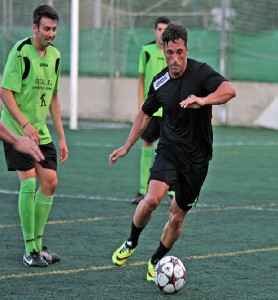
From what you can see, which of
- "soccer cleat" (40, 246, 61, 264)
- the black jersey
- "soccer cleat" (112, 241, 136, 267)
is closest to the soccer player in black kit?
the black jersey

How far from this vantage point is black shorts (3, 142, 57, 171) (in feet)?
26.8

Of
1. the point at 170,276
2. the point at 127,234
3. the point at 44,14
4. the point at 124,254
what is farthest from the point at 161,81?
the point at 127,234

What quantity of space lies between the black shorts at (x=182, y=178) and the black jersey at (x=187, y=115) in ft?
0.18

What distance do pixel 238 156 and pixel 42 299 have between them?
11555 mm

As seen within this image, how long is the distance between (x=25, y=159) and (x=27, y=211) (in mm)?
433

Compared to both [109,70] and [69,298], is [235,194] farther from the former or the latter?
[109,70]

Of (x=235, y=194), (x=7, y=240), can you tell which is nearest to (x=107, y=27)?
(x=235, y=194)

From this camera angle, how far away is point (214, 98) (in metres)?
7.03

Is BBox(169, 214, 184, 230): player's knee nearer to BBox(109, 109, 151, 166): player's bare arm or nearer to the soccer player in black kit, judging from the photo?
the soccer player in black kit

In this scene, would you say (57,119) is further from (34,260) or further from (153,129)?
(153,129)

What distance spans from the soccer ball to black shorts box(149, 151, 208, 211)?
1.65ft

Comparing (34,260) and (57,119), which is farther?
(57,119)

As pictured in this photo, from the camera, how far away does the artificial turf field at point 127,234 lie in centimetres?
720

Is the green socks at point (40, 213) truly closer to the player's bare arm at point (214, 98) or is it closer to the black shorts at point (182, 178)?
the black shorts at point (182, 178)
